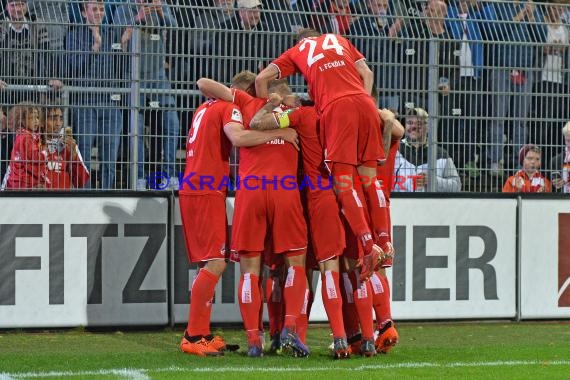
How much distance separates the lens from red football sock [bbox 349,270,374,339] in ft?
31.0

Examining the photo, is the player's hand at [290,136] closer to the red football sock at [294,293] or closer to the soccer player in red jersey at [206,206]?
the soccer player in red jersey at [206,206]

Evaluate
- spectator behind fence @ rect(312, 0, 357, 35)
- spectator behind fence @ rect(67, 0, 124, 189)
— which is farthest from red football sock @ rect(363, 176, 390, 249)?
spectator behind fence @ rect(67, 0, 124, 189)

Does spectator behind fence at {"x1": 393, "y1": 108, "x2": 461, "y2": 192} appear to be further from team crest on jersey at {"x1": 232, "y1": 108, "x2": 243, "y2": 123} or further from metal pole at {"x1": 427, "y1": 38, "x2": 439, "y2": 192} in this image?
team crest on jersey at {"x1": 232, "y1": 108, "x2": 243, "y2": 123}

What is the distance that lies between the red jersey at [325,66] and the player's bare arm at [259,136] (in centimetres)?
42

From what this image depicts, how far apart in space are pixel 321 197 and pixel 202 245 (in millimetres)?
1152

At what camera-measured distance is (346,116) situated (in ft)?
31.8

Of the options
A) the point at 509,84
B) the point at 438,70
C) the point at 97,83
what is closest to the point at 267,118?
the point at 97,83

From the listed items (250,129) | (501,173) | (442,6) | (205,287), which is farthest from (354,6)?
(205,287)

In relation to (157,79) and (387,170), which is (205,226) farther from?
(157,79)

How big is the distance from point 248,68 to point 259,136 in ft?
8.97

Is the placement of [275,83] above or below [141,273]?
above

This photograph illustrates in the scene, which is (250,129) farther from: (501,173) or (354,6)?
(501,173)

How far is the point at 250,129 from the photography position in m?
9.67

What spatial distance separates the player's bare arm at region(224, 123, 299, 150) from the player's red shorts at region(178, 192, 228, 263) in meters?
0.62
